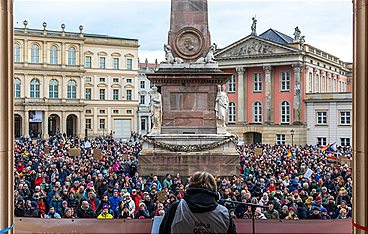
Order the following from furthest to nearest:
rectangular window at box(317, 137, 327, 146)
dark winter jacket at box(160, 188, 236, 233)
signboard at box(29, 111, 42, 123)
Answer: signboard at box(29, 111, 42, 123) → rectangular window at box(317, 137, 327, 146) → dark winter jacket at box(160, 188, 236, 233)

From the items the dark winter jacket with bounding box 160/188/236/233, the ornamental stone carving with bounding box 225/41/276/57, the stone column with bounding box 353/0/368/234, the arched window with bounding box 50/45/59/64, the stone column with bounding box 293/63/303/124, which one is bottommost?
the dark winter jacket with bounding box 160/188/236/233

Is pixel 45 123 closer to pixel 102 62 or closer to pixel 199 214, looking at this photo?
pixel 102 62

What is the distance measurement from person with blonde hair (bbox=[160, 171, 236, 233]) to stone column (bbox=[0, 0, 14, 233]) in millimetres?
1589

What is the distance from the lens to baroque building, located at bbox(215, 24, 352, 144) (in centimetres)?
5925

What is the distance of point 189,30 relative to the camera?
71.4ft

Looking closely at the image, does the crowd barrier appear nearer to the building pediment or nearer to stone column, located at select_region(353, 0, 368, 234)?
stone column, located at select_region(353, 0, 368, 234)

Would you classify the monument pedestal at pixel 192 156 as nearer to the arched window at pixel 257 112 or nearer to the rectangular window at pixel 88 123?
the arched window at pixel 257 112

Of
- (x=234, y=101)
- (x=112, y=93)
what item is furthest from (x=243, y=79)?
(x=112, y=93)

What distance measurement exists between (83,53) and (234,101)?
89.0 ft

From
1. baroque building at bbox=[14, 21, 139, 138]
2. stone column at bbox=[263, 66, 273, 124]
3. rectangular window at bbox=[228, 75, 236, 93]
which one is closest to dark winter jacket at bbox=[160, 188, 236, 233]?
stone column at bbox=[263, 66, 273, 124]

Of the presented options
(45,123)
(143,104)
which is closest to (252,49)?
(143,104)

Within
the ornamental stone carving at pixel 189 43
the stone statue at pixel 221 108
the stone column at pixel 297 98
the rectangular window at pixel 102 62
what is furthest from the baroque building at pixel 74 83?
the stone statue at pixel 221 108

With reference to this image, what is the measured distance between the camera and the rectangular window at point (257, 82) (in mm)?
62594

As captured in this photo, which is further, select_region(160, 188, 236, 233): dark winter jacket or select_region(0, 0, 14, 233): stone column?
select_region(0, 0, 14, 233): stone column
